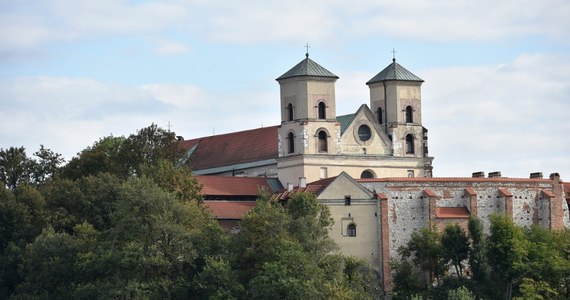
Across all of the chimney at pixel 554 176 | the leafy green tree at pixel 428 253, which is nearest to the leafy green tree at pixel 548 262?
the leafy green tree at pixel 428 253

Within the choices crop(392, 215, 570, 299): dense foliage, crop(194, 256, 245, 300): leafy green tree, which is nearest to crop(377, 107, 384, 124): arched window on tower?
crop(392, 215, 570, 299): dense foliage

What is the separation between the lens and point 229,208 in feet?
369

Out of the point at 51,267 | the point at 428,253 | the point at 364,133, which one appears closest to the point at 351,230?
the point at 428,253

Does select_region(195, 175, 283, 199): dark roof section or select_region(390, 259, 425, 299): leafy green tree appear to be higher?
select_region(195, 175, 283, 199): dark roof section

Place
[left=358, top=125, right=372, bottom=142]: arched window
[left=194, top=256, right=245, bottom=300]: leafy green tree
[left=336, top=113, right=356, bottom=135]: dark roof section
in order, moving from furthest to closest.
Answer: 1. [left=358, top=125, right=372, bottom=142]: arched window
2. [left=336, top=113, right=356, bottom=135]: dark roof section
3. [left=194, top=256, right=245, bottom=300]: leafy green tree

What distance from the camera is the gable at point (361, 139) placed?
117438mm

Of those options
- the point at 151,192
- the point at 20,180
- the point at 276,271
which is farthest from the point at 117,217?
the point at 20,180

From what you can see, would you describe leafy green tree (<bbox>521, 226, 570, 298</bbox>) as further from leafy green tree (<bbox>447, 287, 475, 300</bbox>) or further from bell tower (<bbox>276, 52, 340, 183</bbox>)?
bell tower (<bbox>276, 52, 340, 183</bbox>)

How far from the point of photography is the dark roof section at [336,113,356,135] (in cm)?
11762

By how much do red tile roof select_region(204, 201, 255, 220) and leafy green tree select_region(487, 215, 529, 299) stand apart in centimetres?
1323

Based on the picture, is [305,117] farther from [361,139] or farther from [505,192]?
[505,192]

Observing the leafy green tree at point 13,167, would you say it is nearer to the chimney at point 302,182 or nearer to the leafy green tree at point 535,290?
the chimney at point 302,182

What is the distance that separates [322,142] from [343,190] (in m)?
7.97

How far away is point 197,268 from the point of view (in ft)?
339
